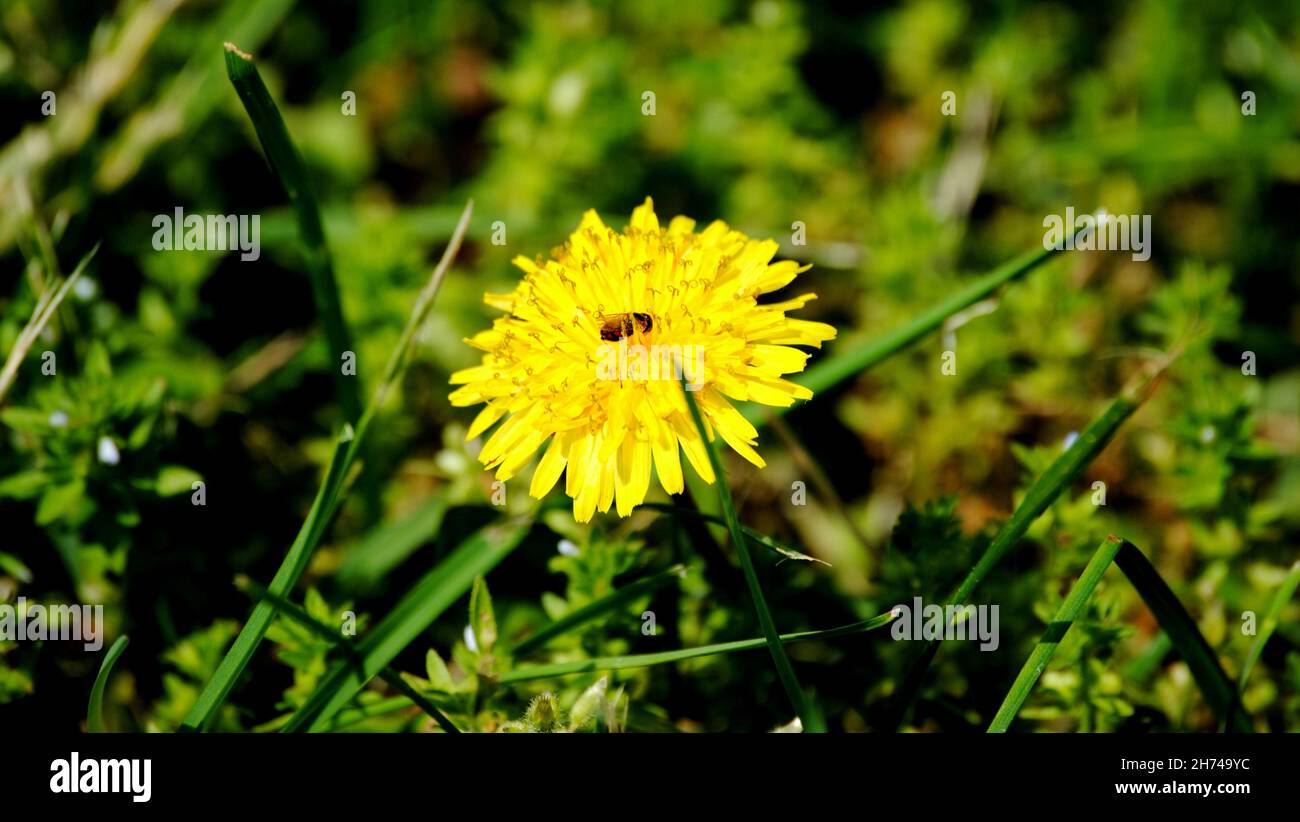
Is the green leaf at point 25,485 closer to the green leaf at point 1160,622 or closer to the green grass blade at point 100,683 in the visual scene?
the green grass blade at point 100,683

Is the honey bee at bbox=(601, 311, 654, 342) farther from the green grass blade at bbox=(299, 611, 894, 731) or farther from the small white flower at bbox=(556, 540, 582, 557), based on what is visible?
the green grass blade at bbox=(299, 611, 894, 731)

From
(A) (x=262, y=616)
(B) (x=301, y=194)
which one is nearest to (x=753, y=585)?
(A) (x=262, y=616)

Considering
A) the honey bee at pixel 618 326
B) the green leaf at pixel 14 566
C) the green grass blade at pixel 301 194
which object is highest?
the green grass blade at pixel 301 194

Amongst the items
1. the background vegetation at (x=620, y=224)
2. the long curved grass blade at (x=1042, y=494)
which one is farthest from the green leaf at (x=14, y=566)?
the long curved grass blade at (x=1042, y=494)

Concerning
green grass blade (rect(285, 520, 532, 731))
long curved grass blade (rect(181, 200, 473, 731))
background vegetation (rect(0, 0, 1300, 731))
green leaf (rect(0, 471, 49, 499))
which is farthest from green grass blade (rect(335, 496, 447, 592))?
green leaf (rect(0, 471, 49, 499))

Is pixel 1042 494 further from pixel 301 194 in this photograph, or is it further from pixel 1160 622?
pixel 301 194
